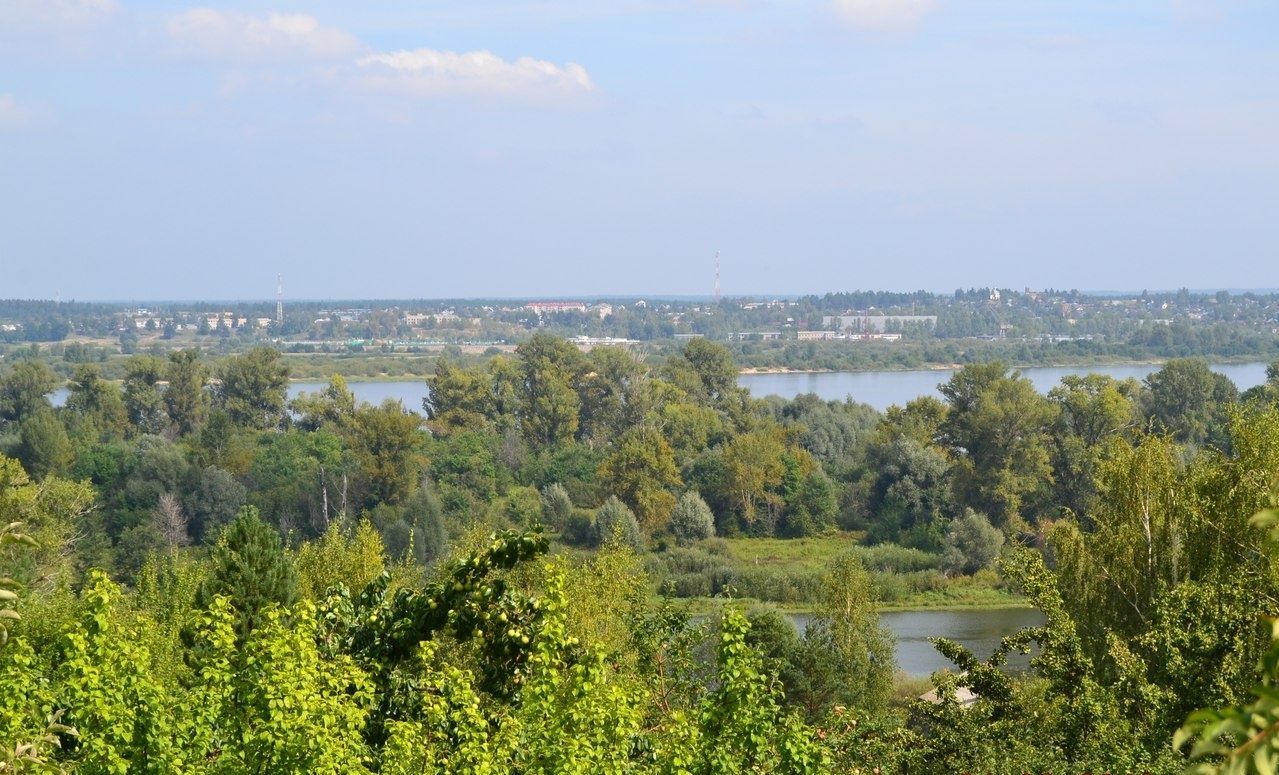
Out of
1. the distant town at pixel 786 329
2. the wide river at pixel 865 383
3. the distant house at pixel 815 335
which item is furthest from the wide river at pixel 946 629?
the distant house at pixel 815 335

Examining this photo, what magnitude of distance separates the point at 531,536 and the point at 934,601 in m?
27.8

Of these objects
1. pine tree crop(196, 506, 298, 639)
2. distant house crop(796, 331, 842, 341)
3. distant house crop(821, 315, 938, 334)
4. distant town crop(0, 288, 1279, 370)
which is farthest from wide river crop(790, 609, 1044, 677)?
distant house crop(821, 315, 938, 334)

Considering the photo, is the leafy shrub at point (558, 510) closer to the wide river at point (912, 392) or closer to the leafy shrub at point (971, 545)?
the leafy shrub at point (971, 545)

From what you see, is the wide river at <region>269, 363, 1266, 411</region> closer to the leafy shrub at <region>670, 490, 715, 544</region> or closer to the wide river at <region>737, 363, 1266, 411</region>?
the wide river at <region>737, 363, 1266, 411</region>

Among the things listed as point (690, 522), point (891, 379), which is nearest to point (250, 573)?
point (690, 522)

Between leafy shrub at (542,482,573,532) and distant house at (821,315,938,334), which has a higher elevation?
distant house at (821,315,938,334)

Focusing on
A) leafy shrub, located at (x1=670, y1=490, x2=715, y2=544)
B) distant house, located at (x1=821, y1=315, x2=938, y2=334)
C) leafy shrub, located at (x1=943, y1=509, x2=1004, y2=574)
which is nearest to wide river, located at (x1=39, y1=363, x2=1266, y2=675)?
leafy shrub, located at (x1=943, y1=509, x2=1004, y2=574)

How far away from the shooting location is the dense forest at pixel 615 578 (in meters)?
6.91

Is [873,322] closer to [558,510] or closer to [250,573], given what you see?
[558,510]

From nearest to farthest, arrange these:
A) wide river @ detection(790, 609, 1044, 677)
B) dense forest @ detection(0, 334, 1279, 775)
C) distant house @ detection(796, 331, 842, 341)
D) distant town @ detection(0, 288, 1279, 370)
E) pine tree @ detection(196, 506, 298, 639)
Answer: dense forest @ detection(0, 334, 1279, 775)
pine tree @ detection(196, 506, 298, 639)
wide river @ detection(790, 609, 1044, 677)
distant town @ detection(0, 288, 1279, 370)
distant house @ detection(796, 331, 842, 341)

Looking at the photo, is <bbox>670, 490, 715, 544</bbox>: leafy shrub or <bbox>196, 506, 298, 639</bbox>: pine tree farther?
<bbox>670, 490, 715, 544</bbox>: leafy shrub

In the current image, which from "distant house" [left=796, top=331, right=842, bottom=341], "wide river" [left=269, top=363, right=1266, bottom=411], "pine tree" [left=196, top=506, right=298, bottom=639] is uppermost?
"pine tree" [left=196, top=506, right=298, bottom=639]

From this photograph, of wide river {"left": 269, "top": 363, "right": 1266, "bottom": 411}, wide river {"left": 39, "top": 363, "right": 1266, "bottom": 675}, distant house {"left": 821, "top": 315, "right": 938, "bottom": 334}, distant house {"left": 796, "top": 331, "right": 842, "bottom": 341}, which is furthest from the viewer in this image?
distant house {"left": 821, "top": 315, "right": 938, "bottom": 334}

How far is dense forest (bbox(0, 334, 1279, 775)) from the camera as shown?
6.91m
